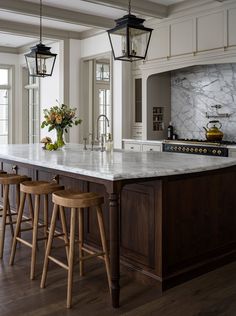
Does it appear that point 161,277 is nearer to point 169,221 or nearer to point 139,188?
point 169,221

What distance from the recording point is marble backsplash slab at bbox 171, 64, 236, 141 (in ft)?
20.5

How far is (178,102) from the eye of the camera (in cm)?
723

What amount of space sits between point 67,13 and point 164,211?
15.3 ft

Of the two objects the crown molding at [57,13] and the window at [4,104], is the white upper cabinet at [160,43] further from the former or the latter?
the window at [4,104]

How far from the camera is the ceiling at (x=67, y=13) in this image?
6021 mm

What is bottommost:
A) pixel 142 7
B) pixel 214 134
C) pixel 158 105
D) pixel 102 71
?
pixel 214 134

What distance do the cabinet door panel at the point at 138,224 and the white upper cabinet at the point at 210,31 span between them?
3.36 m

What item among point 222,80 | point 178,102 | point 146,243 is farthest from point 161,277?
point 178,102

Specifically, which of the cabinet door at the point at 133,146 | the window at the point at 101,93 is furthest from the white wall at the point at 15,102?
the cabinet door at the point at 133,146

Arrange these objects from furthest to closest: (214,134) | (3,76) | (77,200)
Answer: (3,76) → (214,134) → (77,200)

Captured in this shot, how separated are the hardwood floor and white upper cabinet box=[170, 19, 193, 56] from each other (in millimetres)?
3825

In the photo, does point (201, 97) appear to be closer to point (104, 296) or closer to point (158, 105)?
point (158, 105)

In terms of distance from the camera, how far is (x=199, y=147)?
592 centimetres

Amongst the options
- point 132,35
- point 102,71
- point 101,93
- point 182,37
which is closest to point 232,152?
point 182,37
